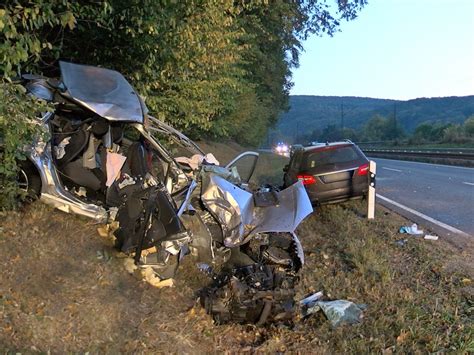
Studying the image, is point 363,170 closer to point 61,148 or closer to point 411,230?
point 411,230

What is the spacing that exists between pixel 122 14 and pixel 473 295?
5609mm

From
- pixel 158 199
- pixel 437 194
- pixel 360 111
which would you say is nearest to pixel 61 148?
pixel 158 199

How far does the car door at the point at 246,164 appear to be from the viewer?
746 cm

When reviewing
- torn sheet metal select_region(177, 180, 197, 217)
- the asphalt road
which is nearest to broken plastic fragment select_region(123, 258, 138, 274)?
torn sheet metal select_region(177, 180, 197, 217)

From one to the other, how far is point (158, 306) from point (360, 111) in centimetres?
17553

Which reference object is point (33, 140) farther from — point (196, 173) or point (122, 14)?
point (122, 14)

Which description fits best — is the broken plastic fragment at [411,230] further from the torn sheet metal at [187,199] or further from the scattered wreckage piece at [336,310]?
the torn sheet metal at [187,199]

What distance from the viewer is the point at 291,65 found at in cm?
3900

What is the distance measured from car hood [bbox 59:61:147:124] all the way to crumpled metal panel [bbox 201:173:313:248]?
Answer: 117 centimetres

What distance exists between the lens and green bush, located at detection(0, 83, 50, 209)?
419cm

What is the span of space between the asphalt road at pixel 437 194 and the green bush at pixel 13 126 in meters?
7.47

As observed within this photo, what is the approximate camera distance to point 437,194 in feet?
48.7

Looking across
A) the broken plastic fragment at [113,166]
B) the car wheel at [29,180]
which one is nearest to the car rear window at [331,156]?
the broken plastic fragment at [113,166]

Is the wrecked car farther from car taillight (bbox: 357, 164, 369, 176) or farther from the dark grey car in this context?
car taillight (bbox: 357, 164, 369, 176)
